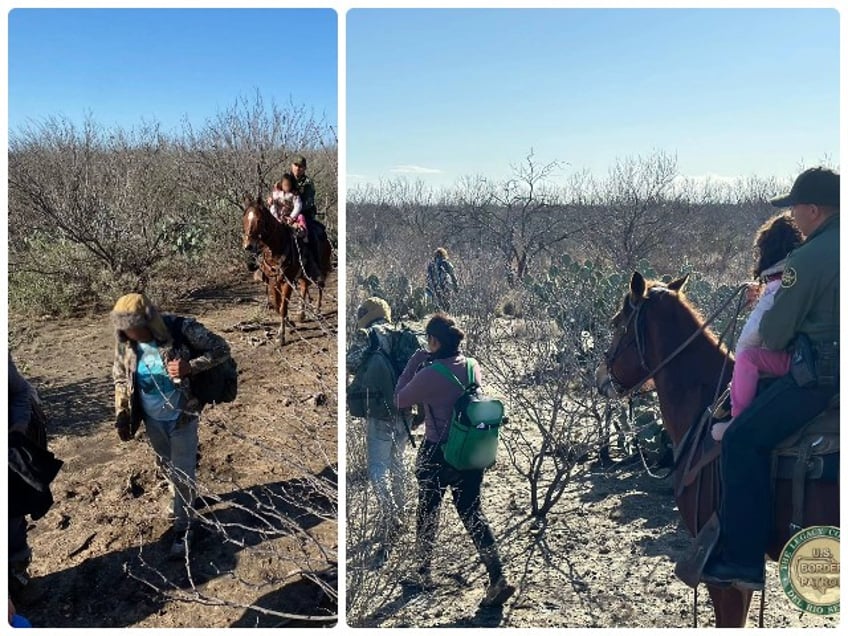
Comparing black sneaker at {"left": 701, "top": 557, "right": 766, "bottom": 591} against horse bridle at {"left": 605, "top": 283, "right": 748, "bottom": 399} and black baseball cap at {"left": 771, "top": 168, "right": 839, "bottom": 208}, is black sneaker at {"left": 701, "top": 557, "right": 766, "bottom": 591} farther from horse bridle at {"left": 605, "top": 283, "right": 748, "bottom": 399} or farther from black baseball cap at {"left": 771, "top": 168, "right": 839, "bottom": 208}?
black baseball cap at {"left": 771, "top": 168, "right": 839, "bottom": 208}

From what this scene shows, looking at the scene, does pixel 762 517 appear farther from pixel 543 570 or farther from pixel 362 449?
pixel 362 449

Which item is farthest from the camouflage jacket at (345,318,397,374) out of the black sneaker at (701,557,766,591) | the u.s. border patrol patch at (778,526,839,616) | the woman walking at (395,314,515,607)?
the u.s. border patrol patch at (778,526,839,616)

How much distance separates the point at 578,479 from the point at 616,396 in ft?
2.93

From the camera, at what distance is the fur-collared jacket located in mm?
2117

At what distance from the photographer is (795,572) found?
5.13 feet

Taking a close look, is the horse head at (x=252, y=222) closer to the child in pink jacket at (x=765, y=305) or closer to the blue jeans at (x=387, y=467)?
the blue jeans at (x=387, y=467)

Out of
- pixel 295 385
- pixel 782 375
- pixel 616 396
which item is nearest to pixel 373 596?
pixel 616 396

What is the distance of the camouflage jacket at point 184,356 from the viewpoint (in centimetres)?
215

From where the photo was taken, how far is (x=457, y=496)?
216 cm

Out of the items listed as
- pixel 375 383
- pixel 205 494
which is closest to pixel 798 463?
pixel 375 383

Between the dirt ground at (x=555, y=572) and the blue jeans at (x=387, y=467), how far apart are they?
0.17ft

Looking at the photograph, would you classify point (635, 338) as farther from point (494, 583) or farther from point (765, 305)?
point (494, 583)

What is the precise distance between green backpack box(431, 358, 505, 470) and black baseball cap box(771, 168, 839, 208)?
1012mm

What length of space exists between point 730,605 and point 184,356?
5.73ft
